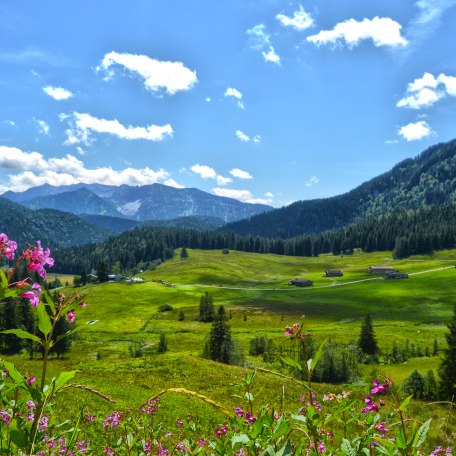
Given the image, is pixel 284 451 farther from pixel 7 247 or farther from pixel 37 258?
pixel 7 247

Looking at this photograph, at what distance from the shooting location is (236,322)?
123438 mm

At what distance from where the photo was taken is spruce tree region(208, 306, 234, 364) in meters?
68.1

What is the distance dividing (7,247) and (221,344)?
6895cm

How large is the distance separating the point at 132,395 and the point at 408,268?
184248 mm

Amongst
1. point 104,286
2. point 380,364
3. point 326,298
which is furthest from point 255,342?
point 104,286

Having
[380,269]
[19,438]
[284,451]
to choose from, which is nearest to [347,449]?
[284,451]

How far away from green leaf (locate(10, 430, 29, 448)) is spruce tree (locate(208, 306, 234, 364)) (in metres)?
69.3

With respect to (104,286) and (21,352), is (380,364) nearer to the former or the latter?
(21,352)

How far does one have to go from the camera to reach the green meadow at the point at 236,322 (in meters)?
44.2

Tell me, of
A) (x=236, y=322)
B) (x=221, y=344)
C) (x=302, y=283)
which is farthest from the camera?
(x=302, y=283)

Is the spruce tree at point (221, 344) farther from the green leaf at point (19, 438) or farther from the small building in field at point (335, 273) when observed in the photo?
the small building in field at point (335, 273)

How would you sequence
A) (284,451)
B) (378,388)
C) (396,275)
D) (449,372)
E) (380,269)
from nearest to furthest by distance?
(284,451), (378,388), (449,372), (396,275), (380,269)

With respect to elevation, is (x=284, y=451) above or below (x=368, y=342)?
above

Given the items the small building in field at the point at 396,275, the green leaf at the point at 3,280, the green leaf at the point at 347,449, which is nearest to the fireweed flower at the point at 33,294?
the green leaf at the point at 3,280
